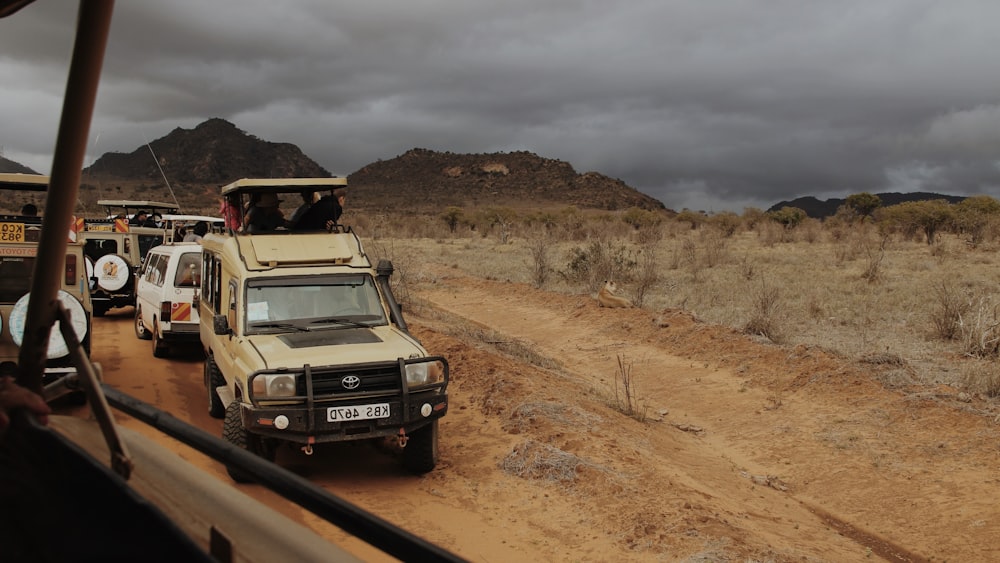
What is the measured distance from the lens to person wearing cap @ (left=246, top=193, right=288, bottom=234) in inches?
397

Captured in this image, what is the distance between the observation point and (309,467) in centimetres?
761

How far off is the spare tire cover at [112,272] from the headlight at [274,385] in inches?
389

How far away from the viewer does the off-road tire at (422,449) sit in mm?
7250

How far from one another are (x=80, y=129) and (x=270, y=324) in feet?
20.8

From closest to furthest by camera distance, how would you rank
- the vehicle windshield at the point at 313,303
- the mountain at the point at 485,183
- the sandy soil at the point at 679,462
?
the sandy soil at the point at 679,462 → the vehicle windshield at the point at 313,303 → the mountain at the point at 485,183

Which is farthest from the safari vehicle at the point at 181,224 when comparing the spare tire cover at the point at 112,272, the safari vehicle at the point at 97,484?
the safari vehicle at the point at 97,484

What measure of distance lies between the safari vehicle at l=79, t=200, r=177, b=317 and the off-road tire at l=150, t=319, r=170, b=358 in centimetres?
298

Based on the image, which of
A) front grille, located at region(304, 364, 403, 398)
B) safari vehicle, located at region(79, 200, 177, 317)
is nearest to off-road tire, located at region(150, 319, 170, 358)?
safari vehicle, located at region(79, 200, 177, 317)

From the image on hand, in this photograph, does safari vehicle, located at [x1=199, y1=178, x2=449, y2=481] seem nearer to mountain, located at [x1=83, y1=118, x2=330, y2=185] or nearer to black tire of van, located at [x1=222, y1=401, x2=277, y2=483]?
black tire of van, located at [x1=222, y1=401, x2=277, y2=483]

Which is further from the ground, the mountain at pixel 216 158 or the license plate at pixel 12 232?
the mountain at pixel 216 158

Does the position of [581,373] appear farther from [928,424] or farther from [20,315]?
[20,315]

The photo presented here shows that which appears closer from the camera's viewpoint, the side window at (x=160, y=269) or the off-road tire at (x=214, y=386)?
the off-road tire at (x=214, y=386)

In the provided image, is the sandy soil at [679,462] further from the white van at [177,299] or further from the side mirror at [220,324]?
the side mirror at [220,324]

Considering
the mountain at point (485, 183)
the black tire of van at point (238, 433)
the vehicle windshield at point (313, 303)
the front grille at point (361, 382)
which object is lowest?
the black tire of van at point (238, 433)
